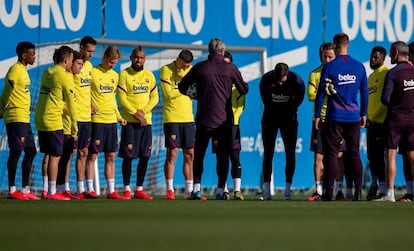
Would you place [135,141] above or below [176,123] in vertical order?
below

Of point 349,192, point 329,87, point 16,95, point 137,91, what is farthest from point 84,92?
point 349,192

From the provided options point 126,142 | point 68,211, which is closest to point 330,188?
point 126,142

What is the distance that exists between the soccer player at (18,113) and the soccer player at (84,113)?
3.23ft

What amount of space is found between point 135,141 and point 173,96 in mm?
841

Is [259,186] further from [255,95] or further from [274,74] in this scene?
[274,74]

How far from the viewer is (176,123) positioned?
16672mm

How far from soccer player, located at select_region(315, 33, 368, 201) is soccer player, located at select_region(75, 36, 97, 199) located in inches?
130

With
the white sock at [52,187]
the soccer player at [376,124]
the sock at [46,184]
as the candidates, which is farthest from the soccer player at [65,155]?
the soccer player at [376,124]

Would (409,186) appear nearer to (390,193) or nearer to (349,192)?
(390,193)

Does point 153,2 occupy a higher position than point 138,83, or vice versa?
point 153,2

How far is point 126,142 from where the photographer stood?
1647cm

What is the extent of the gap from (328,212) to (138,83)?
5884mm

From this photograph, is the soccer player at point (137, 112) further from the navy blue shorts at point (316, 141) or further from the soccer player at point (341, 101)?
the soccer player at point (341, 101)

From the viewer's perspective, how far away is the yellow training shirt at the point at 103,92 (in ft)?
53.8
